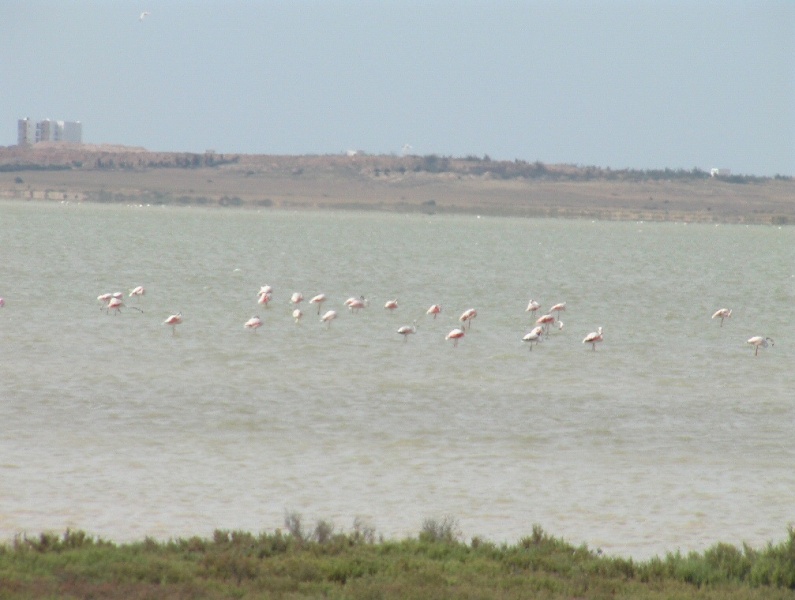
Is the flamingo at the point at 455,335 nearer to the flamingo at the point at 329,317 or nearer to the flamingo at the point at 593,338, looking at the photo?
the flamingo at the point at 593,338

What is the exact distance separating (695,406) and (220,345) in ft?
24.0

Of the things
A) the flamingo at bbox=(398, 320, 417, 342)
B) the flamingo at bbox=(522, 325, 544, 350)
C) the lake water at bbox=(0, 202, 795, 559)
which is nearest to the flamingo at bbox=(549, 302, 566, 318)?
the lake water at bbox=(0, 202, 795, 559)

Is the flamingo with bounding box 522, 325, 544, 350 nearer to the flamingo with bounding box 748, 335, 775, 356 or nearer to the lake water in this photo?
the lake water

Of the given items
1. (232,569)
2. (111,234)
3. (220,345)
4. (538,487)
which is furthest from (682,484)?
(111,234)

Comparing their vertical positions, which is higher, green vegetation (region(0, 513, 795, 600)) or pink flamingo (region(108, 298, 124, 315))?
green vegetation (region(0, 513, 795, 600))

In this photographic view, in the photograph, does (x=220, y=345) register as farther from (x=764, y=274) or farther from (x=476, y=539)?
(x=764, y=274)

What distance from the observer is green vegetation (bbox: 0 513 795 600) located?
6.44 metres

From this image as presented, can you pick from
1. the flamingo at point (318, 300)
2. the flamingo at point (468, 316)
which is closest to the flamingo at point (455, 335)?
the flamingo at point (468, 316)

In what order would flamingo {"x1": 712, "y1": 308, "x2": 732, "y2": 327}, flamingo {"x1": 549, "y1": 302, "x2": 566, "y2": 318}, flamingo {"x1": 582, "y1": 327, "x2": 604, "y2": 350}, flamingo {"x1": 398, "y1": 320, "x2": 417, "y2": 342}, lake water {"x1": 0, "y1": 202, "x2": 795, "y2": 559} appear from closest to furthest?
lake water {"x1": 0, "y1": 202, "x2": 795, "y2": 559} → flamingo {"x1": 582, "y1": 327, "x2": 604, "y2": 350} → flamingo {"x1": 398, "y1": 320, "x2": 417, "y2": 342} → flamingo {"x1": 549, "y1": 302, "x2": 566, "y2": 318} → flamingo {"x1": 712, "y1": 308, "x2": 732, "y2": 327}

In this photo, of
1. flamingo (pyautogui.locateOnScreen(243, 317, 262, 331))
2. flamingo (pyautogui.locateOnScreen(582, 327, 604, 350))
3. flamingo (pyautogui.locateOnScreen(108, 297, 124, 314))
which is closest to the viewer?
flamingo (pyautogui.locateOnScreen(582, 327, 604, 350))

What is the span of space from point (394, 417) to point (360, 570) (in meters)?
6.45

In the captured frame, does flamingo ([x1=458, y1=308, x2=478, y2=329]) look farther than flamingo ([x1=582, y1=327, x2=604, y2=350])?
Yes

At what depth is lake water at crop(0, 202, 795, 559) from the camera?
9.28 metres

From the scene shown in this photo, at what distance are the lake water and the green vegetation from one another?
1145mm
